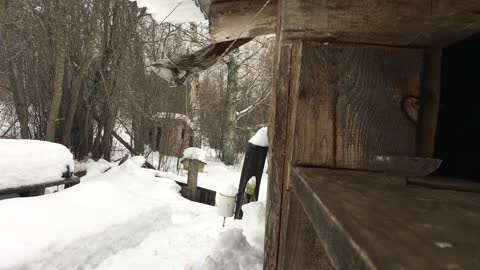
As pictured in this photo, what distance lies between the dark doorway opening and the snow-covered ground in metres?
1.11

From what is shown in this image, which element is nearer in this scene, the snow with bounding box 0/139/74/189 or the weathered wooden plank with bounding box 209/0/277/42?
the weathered wooden plank with bounding box 209/0/277/42

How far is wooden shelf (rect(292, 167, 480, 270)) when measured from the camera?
12.2 inches

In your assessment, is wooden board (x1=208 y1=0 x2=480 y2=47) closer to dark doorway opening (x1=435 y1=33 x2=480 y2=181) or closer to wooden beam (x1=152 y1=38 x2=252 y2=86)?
dark doorway opening (x1=435 y1=33 x2=480 y2=181)

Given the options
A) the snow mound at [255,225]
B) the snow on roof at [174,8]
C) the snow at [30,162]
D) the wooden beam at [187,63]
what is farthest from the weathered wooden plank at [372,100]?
the snow at [30,162]

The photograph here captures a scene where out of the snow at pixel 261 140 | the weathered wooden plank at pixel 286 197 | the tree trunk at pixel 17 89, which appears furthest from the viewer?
the tree trunk at pixel 17 89

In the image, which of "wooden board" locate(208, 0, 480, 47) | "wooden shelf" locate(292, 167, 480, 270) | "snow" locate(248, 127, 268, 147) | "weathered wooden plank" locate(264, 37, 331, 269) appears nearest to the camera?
"wooden shelf" locate(292, 167, 480, 270)

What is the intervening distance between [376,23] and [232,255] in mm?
1768

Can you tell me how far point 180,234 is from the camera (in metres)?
5.88

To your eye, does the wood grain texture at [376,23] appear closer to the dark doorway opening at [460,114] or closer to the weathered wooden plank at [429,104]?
the weathered wooden plank at [429,104]

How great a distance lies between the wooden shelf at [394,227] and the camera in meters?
0.31

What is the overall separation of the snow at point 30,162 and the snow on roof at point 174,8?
3.31 m

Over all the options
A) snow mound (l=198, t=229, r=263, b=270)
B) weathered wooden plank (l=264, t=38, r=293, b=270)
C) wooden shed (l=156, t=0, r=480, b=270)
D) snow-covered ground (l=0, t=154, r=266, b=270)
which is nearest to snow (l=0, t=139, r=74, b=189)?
snow-covered ground (l=0, t=154, r=266, b=270)

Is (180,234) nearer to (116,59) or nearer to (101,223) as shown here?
(101,223)

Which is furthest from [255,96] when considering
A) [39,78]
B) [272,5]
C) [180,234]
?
[272,5]
